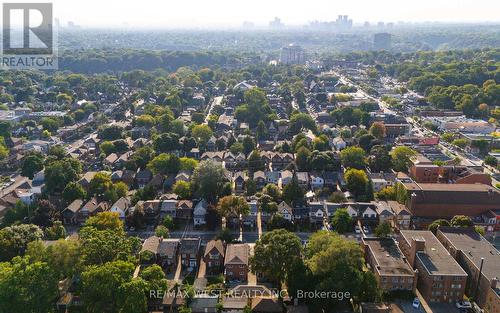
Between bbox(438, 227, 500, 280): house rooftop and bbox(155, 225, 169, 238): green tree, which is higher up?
bbox(438, 227, 500, 280): house rooftop

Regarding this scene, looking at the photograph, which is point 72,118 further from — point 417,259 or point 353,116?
point 417,259

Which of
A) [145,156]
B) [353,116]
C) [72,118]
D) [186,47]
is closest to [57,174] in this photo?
[145,156]

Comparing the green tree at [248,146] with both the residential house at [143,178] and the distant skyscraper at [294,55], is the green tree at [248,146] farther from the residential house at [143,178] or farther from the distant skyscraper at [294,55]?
the distant skyscraper at [294,55]

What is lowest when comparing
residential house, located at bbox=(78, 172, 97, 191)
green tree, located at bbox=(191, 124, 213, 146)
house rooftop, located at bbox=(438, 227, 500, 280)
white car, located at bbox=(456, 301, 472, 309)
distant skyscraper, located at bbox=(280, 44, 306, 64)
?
white car, located at bbox=(456, 301, 472, 309)

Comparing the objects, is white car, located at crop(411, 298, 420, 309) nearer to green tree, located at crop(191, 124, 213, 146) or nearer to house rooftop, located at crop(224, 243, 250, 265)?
house rooftop, located at crop(224, 243, 250, 265)

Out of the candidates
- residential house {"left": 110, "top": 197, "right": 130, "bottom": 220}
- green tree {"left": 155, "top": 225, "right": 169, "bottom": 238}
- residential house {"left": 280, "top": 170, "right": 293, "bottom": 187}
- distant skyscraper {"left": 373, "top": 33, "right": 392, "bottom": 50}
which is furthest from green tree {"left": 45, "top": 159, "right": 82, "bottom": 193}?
distant skyscraper {"left": 373, "top": 33, "right": 392, "bottom": 50}

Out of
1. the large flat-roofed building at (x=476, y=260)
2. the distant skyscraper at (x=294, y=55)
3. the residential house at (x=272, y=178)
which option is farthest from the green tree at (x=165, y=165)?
the distant skyscraper at (x=294, y=55)
